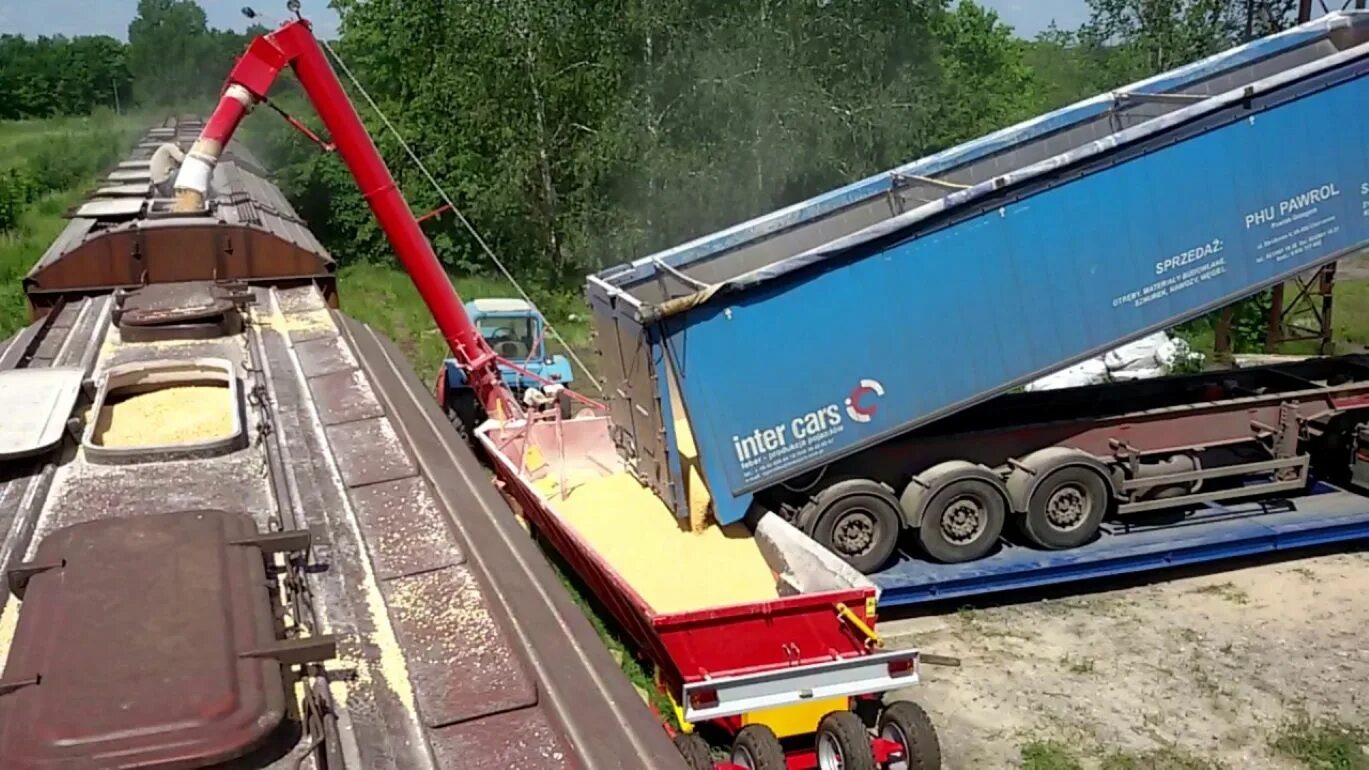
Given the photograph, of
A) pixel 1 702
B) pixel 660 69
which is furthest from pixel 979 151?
pixel 660 69

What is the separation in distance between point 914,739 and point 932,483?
2.58 metres

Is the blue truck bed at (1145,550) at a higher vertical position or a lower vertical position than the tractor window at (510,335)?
lower

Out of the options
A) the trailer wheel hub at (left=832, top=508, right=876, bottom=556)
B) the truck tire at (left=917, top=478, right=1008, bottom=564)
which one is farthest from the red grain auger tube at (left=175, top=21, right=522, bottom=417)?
the truck tire at (left=917, top=478, right=1008, bottom=564)

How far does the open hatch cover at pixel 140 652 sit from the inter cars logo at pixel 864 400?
502cm

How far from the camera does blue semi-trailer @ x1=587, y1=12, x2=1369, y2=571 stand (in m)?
7.53

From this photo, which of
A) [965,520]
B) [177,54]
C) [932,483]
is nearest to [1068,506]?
[965,520]

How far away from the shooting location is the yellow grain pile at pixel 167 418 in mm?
5020

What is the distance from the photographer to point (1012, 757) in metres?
6.32

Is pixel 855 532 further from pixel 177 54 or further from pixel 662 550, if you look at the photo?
pixel 177 54

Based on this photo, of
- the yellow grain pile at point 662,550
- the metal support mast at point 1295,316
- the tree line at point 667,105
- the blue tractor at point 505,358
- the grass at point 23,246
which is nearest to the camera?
the yellow grain pile at point 662,550

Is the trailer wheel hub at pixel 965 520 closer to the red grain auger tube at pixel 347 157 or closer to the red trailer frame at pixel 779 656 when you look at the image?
the red trailer frame at pixel 779 656

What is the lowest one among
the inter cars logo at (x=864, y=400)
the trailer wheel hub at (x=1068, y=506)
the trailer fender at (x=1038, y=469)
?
the trailer wheel hub at (x=1068, y=506)

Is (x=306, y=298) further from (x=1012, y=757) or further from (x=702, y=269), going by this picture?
(x=1012, y=757)

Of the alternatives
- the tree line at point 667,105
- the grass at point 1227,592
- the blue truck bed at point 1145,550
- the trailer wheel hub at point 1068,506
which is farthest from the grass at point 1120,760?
the tree line at point 667,105
